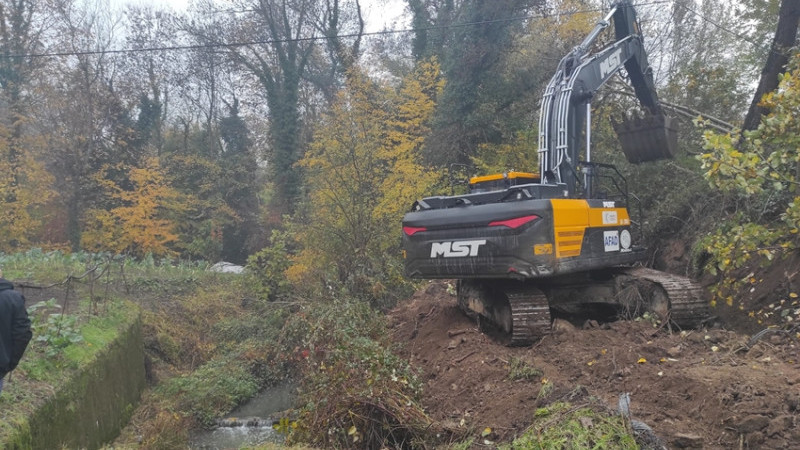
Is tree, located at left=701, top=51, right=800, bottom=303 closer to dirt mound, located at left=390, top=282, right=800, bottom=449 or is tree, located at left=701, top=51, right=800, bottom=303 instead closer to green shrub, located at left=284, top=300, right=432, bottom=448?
dirt mound, located at left=390, top=282, right=800, bottom=449

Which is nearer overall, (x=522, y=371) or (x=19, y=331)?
(x=19, y=331)

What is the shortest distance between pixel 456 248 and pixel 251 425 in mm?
4735

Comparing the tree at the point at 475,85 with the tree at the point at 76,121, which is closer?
the tree at the point at 475,85

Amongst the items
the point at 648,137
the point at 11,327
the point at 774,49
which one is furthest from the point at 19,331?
the point at 774,49

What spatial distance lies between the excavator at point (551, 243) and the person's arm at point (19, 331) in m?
3.88

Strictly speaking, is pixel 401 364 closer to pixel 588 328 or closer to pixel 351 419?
pixel 351 419

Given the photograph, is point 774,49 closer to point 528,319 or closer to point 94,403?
point 528,319

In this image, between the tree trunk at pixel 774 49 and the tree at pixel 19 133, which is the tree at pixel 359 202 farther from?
the tree at pixel 19 133

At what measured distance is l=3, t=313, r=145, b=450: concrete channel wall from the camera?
18.2 feet

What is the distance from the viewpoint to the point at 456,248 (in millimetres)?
6508

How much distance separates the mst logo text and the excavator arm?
1275mm

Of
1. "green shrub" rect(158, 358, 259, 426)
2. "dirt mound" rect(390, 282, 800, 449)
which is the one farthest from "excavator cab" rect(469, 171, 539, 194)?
"green shrub" rect(158, 358, 259, 426)

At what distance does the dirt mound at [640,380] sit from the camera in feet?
12.0

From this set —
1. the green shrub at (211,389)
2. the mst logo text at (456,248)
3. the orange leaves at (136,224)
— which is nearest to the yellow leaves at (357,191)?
the green shrub at (211,389)
